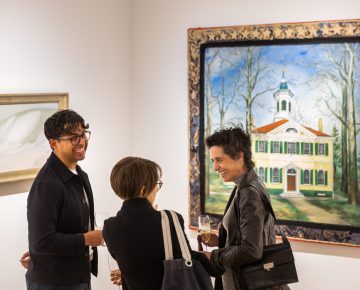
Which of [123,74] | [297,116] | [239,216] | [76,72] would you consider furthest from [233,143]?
[123,74]

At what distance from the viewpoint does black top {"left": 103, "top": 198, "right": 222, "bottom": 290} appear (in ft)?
7.43

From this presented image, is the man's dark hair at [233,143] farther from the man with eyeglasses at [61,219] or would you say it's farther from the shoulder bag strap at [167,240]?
the shoulder bag strap at [167,240]

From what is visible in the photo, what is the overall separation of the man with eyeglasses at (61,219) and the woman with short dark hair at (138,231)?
1.71 feet

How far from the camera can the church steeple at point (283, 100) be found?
158 inches

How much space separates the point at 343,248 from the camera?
393 cm

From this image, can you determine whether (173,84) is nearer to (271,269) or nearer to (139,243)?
(271,269)

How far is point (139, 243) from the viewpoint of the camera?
2266mm

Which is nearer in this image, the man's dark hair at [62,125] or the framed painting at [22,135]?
the man's dark hair at [62,125]

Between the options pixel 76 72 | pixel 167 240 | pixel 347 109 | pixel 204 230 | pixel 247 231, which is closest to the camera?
pixel 167 240

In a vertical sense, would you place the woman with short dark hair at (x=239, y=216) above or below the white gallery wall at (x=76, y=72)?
below

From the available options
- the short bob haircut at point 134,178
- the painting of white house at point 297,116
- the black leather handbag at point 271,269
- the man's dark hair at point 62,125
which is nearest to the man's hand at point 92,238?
the man's dark hair at point 62,125

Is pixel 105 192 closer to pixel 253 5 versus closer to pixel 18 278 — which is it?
pixel 18 278

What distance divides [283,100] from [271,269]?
4.86ft

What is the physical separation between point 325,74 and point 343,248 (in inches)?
44.3
